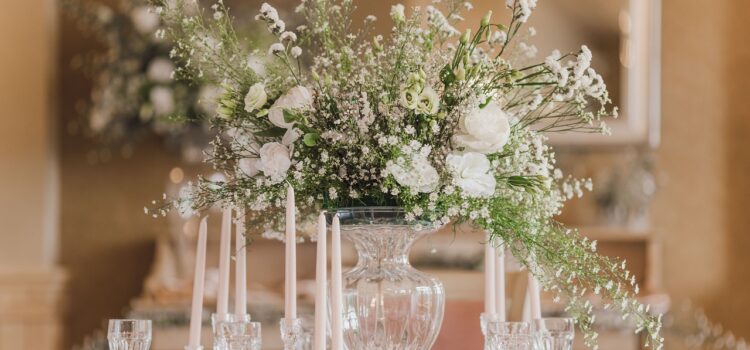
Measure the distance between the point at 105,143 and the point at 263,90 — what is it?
10.5 ft

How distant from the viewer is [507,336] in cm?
150

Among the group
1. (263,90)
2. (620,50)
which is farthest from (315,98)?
(620,50)

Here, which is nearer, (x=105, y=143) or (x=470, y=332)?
(x=470, y=332)

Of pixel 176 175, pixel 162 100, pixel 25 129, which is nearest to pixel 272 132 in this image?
pixel 162 100

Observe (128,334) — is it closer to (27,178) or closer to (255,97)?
(255,97)

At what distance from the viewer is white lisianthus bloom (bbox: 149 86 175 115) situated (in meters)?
4.30

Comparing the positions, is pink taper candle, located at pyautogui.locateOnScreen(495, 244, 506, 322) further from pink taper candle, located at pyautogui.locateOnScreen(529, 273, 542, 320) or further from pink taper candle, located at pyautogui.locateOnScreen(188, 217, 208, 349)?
pink taper candle, located at pyautogui.locateOnScreen(188, 217, 208, 349)

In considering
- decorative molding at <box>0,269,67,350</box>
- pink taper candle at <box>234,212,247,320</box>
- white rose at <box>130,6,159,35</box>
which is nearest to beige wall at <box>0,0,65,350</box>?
decorative molding at <box>0,269,67,350</box>

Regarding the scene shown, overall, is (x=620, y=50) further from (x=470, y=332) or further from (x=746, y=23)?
(x=470, y=332)

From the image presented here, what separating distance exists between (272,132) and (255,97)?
0.10 metres

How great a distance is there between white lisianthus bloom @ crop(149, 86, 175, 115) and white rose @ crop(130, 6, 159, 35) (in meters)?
0.24

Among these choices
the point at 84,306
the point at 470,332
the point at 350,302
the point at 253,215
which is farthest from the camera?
the point at 84,306

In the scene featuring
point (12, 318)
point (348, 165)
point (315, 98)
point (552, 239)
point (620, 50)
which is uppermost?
point (620, 50)

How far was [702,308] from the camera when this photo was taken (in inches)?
175
